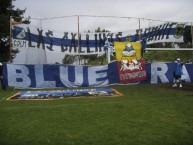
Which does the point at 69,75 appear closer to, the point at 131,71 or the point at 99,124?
the point at 131,71

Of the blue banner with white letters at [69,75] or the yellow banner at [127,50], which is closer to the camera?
the blue banner with white letters at [69,75]

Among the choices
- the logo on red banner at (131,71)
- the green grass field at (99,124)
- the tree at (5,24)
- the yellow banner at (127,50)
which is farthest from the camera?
the tree at (5,24)

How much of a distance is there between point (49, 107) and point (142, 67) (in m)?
12.4

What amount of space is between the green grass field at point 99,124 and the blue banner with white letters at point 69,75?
8898 millimetres

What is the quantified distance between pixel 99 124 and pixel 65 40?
1425cm

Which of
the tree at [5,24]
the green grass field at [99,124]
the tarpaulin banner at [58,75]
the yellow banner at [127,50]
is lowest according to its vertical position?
the green grass field at [99,124]

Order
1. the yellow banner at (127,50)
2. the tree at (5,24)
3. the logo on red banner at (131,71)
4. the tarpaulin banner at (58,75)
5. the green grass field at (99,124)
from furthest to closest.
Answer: the tree at (5,24)
the yellow banner at (127,50)
the logo on red banner at (131,71)
the tarpaulin banner at (58,75)
the green grass field at (99,124)

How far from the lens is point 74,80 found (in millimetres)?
22406

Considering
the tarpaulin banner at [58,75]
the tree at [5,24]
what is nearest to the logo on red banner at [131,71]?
the tarpaulin banner at [58,75]

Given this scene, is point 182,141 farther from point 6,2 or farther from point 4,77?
point 6,2

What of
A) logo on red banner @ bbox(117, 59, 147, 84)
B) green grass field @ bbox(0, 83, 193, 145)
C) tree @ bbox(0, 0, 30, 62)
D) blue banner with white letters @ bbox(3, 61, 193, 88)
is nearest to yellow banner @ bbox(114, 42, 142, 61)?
logo on red banner @ bbox(117, 59, 147, 84)

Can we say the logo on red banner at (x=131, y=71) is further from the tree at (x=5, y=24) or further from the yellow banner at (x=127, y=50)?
the tree at (x=5, y=24)

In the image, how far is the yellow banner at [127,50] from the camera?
2383 centimetres

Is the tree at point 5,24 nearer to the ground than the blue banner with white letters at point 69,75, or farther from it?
farther from it
